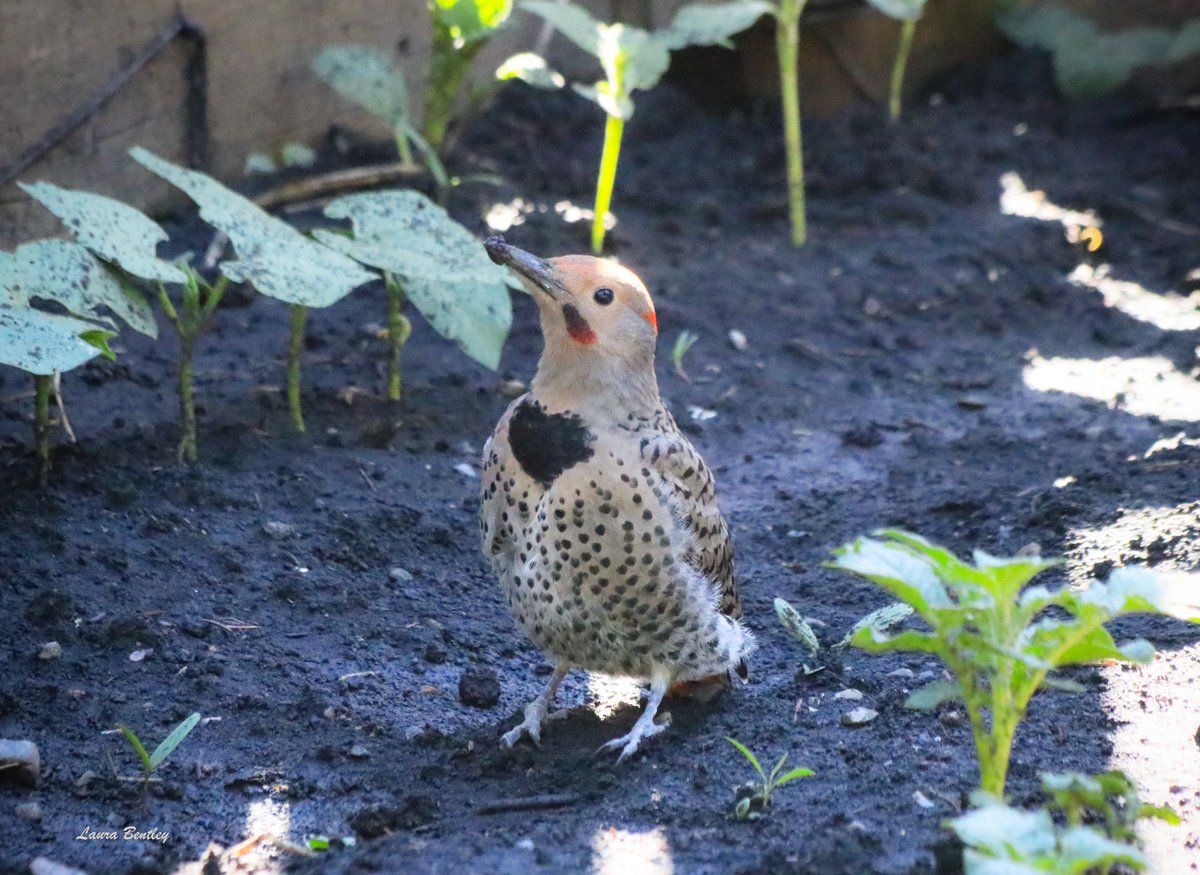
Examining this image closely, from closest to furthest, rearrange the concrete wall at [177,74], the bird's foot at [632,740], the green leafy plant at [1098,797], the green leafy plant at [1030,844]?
the green leafy plant at [1030,844] → the green leafy plant at [1098,797] → the bird's foot at [632,740] → the concrete wall at [177,74]

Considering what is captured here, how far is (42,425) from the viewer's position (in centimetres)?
423

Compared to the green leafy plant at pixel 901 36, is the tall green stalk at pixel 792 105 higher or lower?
lower

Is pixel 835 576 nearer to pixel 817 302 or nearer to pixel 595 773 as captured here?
pixel 595 773

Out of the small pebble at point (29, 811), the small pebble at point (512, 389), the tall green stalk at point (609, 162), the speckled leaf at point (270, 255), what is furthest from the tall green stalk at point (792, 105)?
the small pebble at point (29, 811)

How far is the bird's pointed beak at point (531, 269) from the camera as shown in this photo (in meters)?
3.59

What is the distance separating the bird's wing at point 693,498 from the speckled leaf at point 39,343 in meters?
1.37

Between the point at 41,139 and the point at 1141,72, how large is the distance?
643 cm

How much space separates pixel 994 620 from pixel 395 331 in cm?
293

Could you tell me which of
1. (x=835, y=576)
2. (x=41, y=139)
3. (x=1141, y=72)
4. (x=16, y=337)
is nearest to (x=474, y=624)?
(x=835, y=576)

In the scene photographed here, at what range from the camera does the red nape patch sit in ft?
11.8

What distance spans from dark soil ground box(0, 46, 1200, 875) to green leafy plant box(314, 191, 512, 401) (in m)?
0.52

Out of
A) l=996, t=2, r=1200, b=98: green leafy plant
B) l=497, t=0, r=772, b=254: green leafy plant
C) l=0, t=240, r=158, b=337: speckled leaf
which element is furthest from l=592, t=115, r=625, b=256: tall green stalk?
l=996, t=2, r=1200, b=98: green leafy plant

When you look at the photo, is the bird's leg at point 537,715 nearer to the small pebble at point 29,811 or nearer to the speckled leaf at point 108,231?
the small pebble at point 29,811

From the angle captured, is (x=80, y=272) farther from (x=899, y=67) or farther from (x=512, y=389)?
(x=899, y=67)
